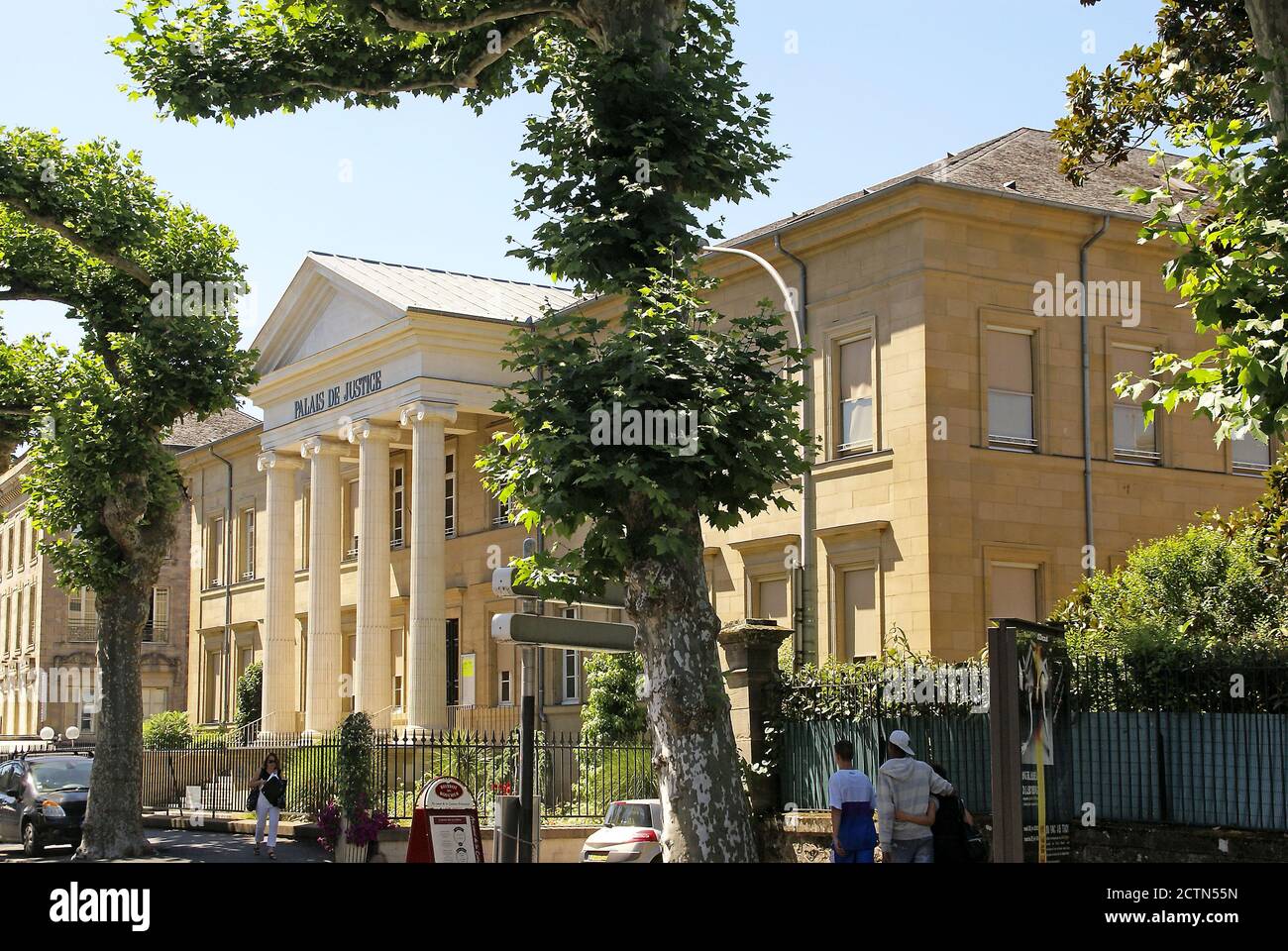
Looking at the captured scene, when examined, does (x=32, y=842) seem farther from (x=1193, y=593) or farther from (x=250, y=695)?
(x=250, y=695)

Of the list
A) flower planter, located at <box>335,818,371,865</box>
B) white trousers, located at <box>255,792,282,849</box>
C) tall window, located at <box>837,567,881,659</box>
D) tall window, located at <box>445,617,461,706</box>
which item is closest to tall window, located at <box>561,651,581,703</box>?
tall window, located at <box>445,617,461,706</box>

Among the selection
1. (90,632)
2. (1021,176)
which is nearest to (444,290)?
(1021,176)

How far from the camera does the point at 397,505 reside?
51.0m

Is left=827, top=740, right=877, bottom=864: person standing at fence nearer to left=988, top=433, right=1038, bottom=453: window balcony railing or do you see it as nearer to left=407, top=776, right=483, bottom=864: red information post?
left=407, top=776, right=483, bottom=864: red information post

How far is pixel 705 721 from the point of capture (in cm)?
1417

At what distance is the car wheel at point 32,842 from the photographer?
1139 inches

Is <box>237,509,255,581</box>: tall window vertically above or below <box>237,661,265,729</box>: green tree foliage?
above

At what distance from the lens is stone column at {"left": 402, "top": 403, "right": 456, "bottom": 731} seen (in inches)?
1666

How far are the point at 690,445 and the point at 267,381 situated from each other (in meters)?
37.9

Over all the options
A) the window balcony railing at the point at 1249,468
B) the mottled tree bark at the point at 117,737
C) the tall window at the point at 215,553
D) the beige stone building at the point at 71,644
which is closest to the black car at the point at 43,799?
the mottled tree bark at the point at 117,737

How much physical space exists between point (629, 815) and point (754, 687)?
289 cm

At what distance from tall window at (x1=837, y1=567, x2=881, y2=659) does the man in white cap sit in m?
16.8

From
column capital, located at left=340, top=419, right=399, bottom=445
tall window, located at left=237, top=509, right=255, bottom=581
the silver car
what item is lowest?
the silver car
